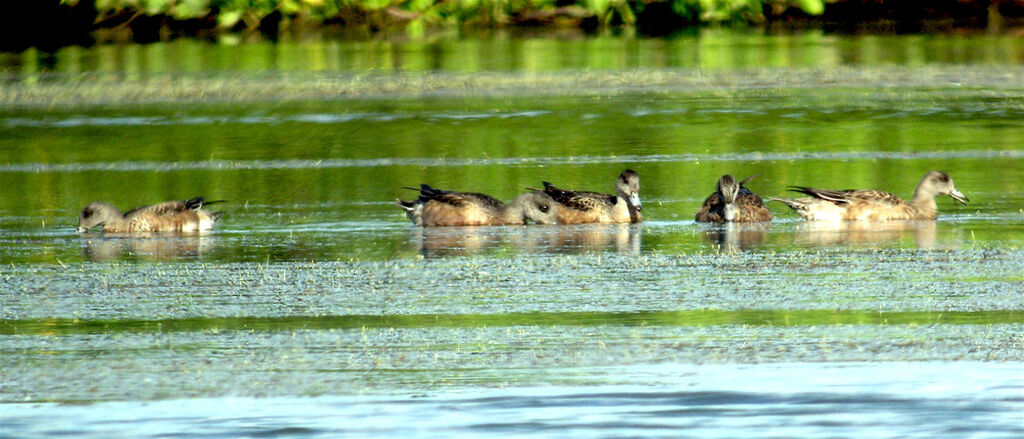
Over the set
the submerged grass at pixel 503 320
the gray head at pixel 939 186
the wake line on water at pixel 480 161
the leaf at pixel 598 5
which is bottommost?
the submerged grass at pixel 503 320

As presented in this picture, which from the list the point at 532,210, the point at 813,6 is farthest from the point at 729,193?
the point at 813,6

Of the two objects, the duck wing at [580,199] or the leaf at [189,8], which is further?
the leaf at [189,8]

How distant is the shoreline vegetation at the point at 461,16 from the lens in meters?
31.1

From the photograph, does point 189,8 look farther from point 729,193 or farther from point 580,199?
point 729,193

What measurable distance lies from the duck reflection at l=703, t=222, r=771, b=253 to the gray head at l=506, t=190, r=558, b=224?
1126 millimetres

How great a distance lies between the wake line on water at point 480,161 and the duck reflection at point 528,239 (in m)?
3.00

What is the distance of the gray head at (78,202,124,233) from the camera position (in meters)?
11.1

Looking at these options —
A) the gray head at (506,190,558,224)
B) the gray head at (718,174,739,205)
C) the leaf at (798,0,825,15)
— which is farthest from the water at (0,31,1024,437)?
the leaf at (798,0,825,15)

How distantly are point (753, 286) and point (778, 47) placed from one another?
17.3 metres

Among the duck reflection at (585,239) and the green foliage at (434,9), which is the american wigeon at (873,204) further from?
the green foliage at (434,9)

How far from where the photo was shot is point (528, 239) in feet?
35.1

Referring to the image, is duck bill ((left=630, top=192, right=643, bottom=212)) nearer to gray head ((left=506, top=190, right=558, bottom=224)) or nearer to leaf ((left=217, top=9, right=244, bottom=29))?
gray head ((left=506, top=190, right=558, bottom=224))

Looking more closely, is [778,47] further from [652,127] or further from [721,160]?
[721,160]

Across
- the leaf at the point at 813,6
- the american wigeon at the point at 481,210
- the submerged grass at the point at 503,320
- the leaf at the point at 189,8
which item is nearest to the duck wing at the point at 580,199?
the american wigeon at the point at 481,210
